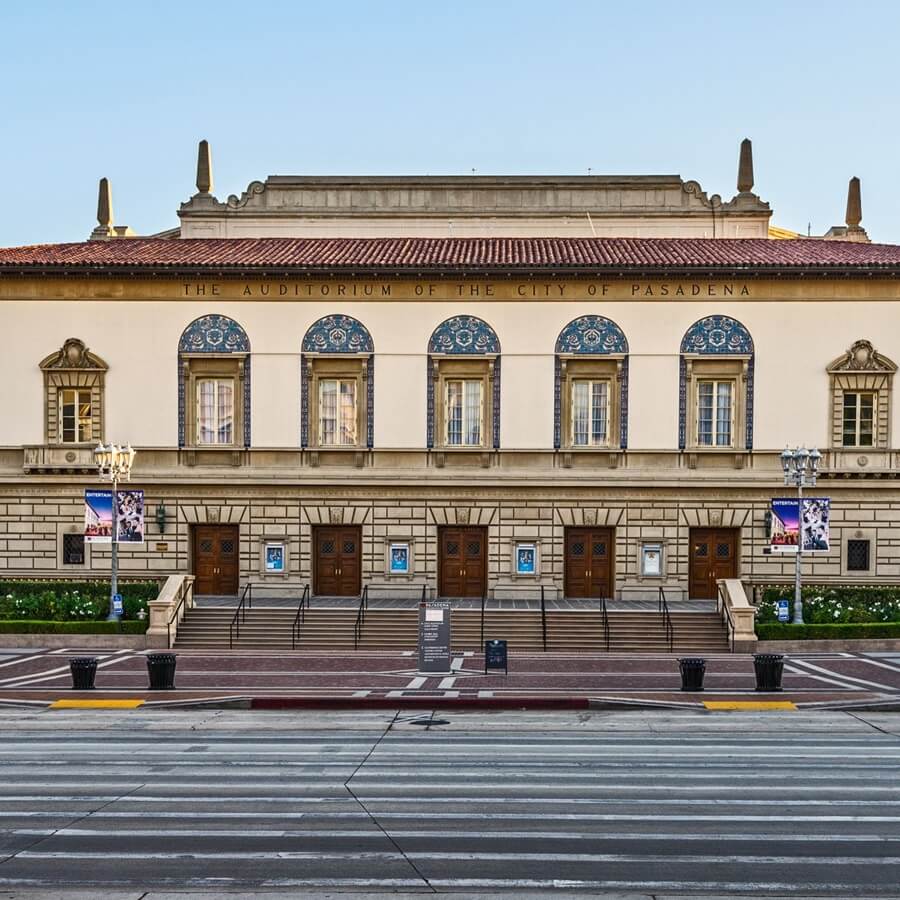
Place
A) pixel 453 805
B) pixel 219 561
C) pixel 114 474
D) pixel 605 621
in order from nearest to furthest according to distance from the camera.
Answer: pixel 453 805 → pixel 605 621 → pixel 114 474 → pixel 219 561

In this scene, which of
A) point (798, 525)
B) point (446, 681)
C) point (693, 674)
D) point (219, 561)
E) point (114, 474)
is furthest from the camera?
point (219, 561)

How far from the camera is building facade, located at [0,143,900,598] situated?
37.1m

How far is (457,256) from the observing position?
38250mm

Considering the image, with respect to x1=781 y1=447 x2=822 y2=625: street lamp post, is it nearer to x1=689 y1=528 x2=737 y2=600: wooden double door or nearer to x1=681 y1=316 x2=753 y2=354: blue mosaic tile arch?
x1=689 y1=528 x2=737 y2=600: wooden double door

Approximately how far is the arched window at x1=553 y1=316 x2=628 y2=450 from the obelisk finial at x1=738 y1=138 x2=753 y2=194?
11993mm

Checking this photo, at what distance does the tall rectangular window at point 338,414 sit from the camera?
3788 cm

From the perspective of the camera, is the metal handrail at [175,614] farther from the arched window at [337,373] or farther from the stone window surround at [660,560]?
the stone window surround at [660,560]

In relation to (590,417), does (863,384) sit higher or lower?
higher

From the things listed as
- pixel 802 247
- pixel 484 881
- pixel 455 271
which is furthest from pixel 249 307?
pixel 484 881

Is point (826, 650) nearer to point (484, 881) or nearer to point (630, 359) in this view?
point (630, 359)

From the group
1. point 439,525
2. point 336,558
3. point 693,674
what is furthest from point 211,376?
point 693,674

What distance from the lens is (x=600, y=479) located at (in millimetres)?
37000

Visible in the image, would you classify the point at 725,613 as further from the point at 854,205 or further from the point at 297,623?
the point at 854,205

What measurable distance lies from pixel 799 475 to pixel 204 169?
2837 centimetres
